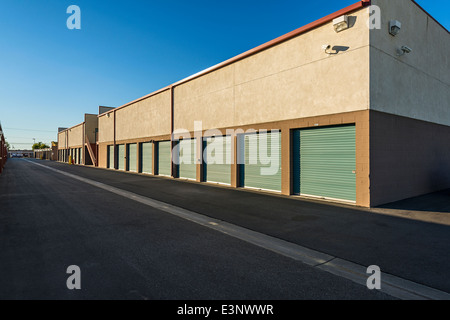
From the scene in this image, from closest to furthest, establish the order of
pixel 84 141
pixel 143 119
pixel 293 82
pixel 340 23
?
pixel 340 23 < pixel 293 82 < pixel 143 119 < pixel 84 141

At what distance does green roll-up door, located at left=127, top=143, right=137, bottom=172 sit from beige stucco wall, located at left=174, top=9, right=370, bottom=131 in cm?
1187

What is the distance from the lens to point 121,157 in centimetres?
2917

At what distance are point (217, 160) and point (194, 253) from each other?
36.7 feet

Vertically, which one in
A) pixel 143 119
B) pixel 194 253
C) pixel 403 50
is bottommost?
pixel 194 253

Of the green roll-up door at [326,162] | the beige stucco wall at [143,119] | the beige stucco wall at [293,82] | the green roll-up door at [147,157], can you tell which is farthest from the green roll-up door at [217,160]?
the green roll-up door at [147,157]

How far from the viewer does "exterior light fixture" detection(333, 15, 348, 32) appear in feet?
30.4

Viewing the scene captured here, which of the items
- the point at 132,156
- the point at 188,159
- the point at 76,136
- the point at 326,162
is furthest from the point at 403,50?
the point at 76,136

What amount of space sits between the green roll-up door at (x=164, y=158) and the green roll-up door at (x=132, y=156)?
538 centimetres

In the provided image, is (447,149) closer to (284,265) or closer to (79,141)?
(284,265)

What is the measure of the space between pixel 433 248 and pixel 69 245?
23.5 feet

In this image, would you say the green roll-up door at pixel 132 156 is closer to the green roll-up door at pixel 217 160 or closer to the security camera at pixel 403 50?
the green roll-up door at pixel 217 160

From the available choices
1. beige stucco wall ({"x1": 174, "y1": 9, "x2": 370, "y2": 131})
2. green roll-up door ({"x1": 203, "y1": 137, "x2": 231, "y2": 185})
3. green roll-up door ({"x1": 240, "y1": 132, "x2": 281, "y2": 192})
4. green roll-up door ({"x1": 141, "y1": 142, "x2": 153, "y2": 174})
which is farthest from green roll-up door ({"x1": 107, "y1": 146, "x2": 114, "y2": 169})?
green roll-up door ({"x1": 240, "y1": 132, "x2": 281, "y2": 192})

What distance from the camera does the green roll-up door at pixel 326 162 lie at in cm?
948

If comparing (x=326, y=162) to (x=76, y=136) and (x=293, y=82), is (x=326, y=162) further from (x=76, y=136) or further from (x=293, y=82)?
(x=76, y=136)
